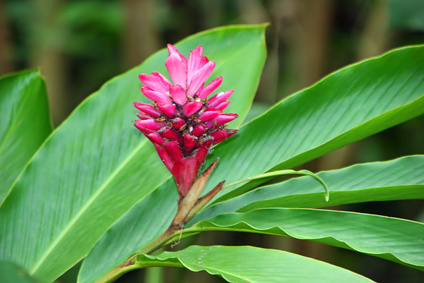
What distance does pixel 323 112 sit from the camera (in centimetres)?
104

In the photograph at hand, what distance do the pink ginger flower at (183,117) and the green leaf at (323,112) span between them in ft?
0.45

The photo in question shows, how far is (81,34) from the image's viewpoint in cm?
395

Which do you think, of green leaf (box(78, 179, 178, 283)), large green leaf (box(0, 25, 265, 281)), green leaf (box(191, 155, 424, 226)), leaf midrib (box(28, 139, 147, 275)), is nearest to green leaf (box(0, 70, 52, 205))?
large green leaf (box(0, 25, 265, 281))

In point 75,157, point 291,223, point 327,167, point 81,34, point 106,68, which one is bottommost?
point 291,223

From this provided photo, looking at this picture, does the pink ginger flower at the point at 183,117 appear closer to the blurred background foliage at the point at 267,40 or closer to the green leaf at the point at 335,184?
the green leaf at the point at 335,184

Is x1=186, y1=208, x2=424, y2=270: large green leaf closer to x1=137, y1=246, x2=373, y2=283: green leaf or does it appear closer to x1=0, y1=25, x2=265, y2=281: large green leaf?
x1=137, y1=246, x2=373, y2=283: green leaf

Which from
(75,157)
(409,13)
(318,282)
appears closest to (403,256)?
(318,282)

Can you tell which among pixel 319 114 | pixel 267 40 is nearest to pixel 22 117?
pixel 319 114

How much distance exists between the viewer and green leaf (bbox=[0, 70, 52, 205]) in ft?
4.08

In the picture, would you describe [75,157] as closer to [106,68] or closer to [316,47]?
[316,47]

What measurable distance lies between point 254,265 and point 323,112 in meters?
0.39

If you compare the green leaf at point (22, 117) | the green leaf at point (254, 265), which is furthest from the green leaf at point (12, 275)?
the green leaf at point (22, 117)

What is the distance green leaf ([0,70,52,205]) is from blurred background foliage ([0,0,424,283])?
0.45 m

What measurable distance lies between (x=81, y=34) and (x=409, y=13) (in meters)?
2.72
